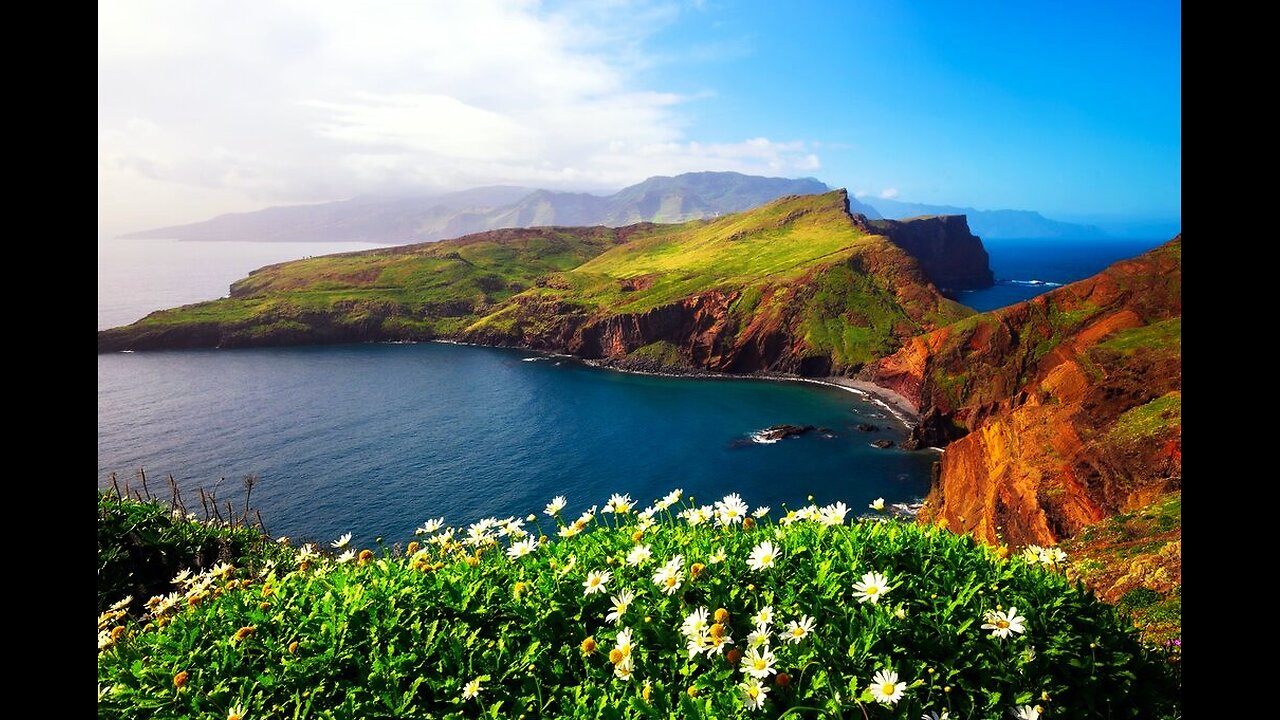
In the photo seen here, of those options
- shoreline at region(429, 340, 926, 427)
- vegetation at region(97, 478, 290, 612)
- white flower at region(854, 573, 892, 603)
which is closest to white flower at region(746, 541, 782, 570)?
white flower at region(854, 573, 892, 603)

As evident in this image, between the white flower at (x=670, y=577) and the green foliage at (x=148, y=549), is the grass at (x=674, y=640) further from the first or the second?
the green foliage at (x=148, y=549)

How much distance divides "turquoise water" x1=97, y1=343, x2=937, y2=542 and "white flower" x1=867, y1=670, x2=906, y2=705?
43937 millimetres

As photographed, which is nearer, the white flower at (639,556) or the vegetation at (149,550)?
the white flower at (639,556)

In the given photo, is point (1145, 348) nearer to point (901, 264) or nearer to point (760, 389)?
point (760, 389)

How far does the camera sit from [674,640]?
5473mm

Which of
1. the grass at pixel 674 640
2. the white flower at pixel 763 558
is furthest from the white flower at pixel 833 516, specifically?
the white flower at pixel 763 558

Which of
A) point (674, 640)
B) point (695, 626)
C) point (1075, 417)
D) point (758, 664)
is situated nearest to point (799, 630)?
point (758, 664)

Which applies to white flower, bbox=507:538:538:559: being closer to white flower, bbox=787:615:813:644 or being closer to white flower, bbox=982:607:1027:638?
white flower, bbox=787:615:813:644

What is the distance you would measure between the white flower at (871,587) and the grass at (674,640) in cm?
4

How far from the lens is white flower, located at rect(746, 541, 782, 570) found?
5.59m

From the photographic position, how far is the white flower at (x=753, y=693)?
4.50 m
